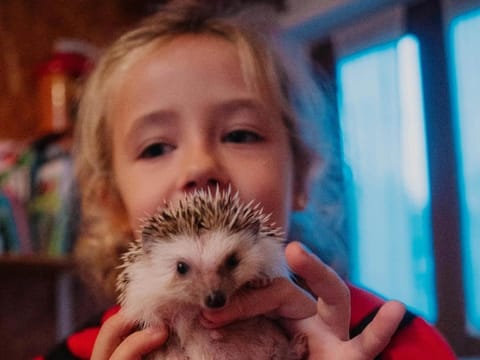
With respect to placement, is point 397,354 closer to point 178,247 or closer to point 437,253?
point 178,247

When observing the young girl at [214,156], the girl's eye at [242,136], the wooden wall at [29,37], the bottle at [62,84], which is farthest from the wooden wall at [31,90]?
the girl's eye at [242,136]

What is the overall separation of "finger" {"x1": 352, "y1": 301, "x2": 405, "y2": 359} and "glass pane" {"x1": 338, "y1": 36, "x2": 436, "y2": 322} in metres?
1.68

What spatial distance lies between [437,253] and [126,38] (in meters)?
1.72

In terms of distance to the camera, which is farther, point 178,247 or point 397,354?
point 397,354

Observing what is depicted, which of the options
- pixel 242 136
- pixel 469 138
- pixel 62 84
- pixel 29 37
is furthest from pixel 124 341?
pixel 29 37

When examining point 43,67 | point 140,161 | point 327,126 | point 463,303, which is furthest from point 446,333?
point 43,67

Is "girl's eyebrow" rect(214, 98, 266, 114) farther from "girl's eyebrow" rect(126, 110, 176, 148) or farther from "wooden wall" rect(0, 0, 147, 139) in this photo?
"wooden wall" rect(0, 0, 147, 139)

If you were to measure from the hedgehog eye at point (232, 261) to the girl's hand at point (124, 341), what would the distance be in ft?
0.44

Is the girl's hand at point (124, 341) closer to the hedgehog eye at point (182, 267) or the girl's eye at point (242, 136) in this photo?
the hedgehog eye at point (182, 267)

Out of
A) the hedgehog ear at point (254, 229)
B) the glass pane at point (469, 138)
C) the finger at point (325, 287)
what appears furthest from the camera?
the glass pane at point (469, 138)

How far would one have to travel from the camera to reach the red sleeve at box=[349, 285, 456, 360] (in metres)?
1.04

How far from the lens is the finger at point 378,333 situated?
0.89 meters

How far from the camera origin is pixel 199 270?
904mm

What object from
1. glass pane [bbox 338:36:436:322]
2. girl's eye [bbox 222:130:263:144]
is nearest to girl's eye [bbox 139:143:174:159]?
girl's eye [bbox 222:130:263:144]
